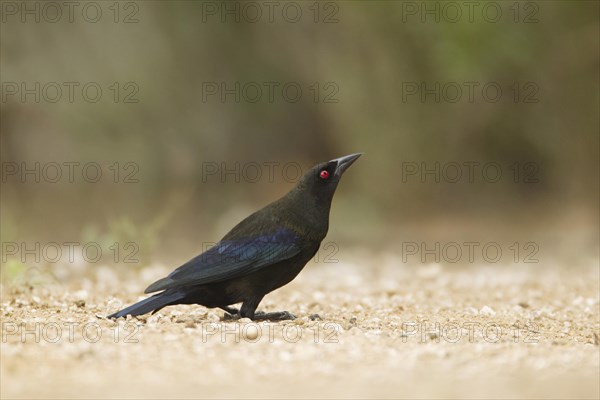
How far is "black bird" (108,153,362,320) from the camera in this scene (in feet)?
20.1

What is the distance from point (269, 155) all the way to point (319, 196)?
980 centimetres

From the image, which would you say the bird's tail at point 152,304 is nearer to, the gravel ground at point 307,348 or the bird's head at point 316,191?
the gravel ground at point 307,348

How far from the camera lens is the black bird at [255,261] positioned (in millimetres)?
6129

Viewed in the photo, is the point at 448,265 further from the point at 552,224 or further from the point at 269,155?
the point at 269,155

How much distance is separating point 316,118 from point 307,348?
1121cm

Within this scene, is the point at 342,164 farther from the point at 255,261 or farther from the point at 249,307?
the point at 249,307

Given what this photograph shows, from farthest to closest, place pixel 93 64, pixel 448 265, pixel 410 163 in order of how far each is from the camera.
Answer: pixel 93 64 < pixel 410 163 < pixel 448 265

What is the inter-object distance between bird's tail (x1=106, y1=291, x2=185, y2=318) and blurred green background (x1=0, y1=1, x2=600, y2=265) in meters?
5.44

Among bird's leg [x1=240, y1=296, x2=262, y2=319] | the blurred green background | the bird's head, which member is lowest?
bird's leg [x1=240, y1=296, x2=262, y2=319]

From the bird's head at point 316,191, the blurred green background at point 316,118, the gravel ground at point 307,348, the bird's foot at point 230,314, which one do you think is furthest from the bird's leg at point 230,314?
the blurred green background at point 316,118

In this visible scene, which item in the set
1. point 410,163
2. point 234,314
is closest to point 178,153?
point 410,163

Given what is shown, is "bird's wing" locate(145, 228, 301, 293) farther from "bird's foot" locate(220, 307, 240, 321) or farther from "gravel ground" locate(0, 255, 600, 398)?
"bird's foot" locate(220, 307, 240, 321)

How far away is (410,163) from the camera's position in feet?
44.9

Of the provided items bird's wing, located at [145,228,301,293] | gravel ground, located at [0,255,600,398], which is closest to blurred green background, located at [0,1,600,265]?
gravel ground, located at [0,255,600,398]
